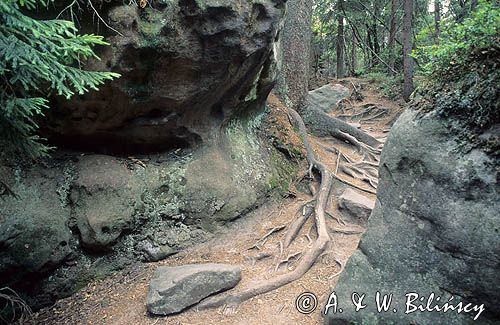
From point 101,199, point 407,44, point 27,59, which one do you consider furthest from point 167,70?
point 407,44

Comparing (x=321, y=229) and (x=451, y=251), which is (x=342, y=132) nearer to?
(x=321, y=229)

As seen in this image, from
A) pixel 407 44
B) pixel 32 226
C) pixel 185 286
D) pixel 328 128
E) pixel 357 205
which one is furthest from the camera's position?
pixel 407 44

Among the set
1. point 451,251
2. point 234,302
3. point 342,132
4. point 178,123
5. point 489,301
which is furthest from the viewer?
point 342,132

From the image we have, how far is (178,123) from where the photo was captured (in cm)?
629

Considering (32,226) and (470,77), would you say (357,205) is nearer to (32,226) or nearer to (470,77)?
(470,77)

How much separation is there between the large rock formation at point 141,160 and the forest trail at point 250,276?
0.25m

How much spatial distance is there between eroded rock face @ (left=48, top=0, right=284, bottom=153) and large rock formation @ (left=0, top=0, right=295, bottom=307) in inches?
0.6

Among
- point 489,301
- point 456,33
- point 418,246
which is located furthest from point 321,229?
point 456,33

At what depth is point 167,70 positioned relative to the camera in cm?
558

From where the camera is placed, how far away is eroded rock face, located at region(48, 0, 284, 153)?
204 inches

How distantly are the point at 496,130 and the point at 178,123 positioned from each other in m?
4.72

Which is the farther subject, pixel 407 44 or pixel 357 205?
pixel 407 44

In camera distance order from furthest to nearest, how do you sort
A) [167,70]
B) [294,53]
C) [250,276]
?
[294,53] → [167,70] → [250,276]

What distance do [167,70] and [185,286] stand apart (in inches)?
129
